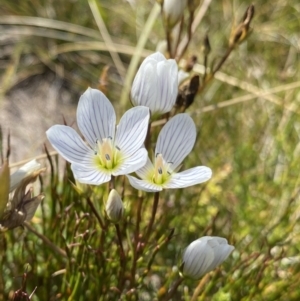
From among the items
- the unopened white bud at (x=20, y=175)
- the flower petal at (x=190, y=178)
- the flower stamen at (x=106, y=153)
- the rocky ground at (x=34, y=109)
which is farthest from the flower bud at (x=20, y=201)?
the rocky ground at (x=34, y=109)

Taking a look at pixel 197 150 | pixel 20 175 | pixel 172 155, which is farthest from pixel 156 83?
pixel 197 150

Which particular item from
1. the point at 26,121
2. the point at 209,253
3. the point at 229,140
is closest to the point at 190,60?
the point at 209,253

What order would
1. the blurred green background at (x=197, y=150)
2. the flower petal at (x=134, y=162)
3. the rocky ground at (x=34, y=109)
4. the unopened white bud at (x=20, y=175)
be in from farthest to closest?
the rocky ground at (x=34, y=109), the blurred green background at (x=197, y=150), the unopened white bud at (x=20, y=175), the flower petal at (x=134, y=162)

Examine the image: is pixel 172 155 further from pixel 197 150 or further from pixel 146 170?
pixel 197 150

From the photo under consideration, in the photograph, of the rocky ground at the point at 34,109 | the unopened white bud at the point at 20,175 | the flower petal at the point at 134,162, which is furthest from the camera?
the rocky ground at the point at 34,109

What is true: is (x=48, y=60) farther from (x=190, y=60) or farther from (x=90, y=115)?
(x=90, y=115)

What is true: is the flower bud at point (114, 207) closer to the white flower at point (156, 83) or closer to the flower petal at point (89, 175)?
the flower petal at point (89, 175)

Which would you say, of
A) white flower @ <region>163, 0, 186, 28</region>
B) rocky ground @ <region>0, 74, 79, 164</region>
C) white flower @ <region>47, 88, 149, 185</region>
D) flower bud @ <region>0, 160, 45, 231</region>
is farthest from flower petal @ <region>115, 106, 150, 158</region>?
rocky ground @ <region>0, 74, 79, 164</region>
